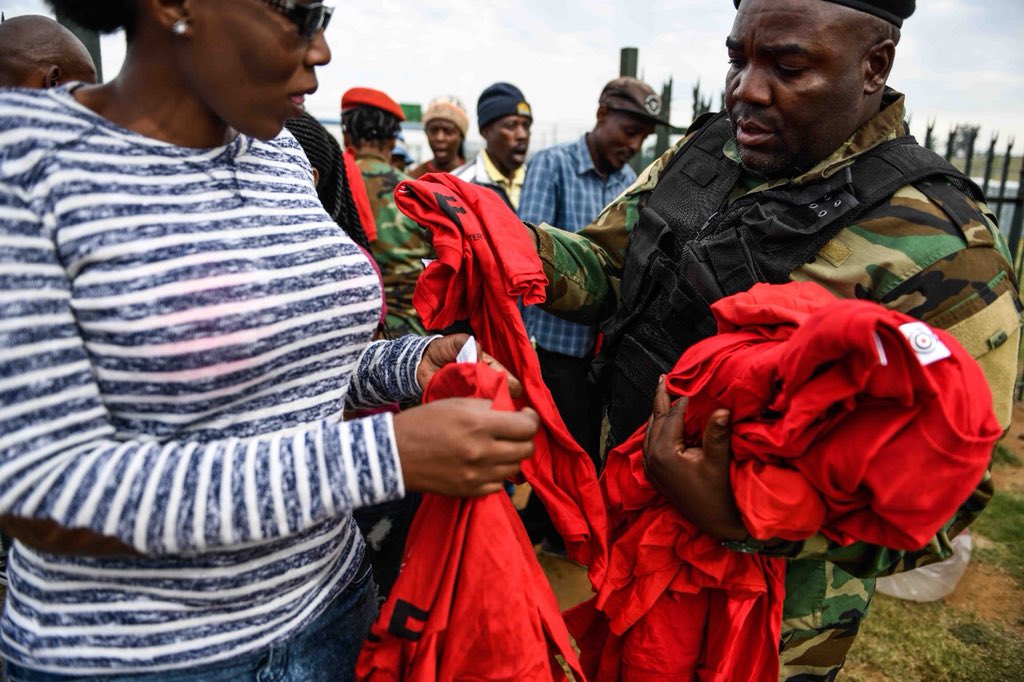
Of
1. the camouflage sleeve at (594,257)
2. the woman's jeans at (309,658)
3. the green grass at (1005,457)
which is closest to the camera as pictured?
the woman's jeans at (309,658)

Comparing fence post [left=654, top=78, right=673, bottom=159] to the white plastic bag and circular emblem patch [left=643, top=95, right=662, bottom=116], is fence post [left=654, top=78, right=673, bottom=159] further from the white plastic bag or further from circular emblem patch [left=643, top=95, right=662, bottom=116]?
the white plastic bag

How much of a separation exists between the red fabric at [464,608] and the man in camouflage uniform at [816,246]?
46 cm

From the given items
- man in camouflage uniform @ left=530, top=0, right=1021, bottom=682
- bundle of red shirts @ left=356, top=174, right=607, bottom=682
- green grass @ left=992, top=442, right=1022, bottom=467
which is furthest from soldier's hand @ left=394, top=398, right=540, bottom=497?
green grass @ left=992, top=442, right=1022, bottom=467

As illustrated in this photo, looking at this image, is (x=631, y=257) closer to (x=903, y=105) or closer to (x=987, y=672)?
(x=903, y=105)

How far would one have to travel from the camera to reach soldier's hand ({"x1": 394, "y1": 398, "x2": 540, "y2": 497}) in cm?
109

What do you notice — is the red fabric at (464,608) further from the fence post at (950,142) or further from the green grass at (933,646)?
the fence post at (950,142)

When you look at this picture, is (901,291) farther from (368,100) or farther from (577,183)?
(368,100)

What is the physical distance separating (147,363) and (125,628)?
1.60ft

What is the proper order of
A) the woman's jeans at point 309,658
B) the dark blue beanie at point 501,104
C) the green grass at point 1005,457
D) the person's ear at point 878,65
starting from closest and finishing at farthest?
the woman's jeans at point 309,658
the person's ear at point 878,65
the dark blue beanie at point 501,104
the green grass at point 1005,457

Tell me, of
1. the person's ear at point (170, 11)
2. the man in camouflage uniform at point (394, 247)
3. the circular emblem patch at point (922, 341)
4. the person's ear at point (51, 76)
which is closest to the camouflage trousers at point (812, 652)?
the circular emblem patch at point (922, 341)

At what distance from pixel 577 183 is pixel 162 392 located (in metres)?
3.94

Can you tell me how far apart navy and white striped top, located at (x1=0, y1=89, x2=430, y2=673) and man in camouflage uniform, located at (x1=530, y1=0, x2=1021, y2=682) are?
0.89m

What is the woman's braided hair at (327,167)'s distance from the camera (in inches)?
98.7

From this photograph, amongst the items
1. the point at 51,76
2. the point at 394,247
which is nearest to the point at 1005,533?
the point at 394,247
